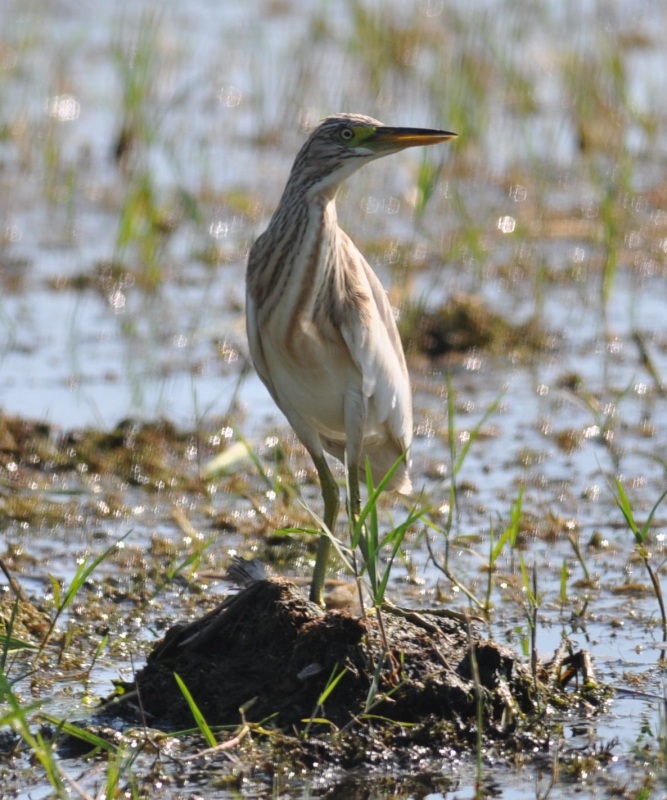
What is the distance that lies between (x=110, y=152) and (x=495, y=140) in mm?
2531

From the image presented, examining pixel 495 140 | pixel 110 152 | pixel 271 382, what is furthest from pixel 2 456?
pixel 495 140

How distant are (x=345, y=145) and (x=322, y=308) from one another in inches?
20.3

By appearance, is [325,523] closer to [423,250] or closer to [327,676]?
[327,676]

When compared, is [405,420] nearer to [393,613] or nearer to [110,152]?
[393,613]

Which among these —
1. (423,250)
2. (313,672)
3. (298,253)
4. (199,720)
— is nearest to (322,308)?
(298,253)

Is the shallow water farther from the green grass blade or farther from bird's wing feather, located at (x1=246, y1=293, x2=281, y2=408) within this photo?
bird's wing feather, located at (x1=246, y1=293, x2=281, y2=408)

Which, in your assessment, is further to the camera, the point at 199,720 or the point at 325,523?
the point at 325,523

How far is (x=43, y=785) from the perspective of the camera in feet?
14.3

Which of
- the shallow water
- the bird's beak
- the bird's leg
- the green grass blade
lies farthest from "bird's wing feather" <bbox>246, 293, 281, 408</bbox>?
the green grass blade

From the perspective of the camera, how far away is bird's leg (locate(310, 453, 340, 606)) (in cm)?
539

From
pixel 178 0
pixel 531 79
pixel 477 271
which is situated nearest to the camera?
pixel 477 271

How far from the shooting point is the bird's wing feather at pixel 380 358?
535 cm

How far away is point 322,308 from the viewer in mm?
5355

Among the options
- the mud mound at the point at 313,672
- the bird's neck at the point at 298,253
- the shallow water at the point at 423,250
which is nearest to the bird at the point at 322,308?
the bird's neck at the point at 298,253
